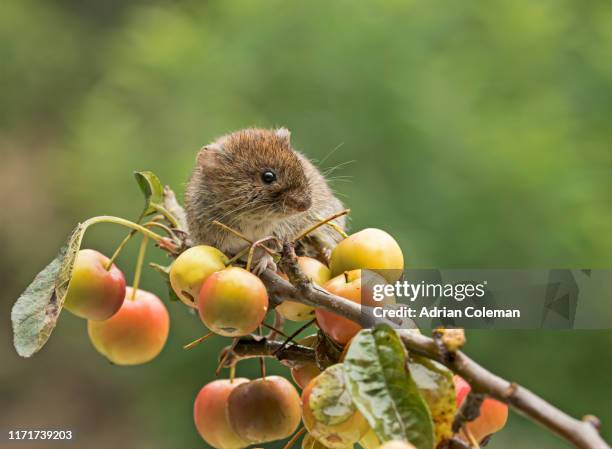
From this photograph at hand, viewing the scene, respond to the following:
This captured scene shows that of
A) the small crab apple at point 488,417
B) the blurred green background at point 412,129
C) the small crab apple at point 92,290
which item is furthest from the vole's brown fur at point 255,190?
the blurred green background at point 412,129

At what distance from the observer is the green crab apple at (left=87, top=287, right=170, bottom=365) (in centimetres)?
92

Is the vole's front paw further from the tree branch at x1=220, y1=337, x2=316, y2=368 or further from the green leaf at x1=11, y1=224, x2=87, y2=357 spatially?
the green leaf at x1=11, y1=224, x2=87, y2=357

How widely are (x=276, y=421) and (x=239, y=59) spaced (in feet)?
8.47

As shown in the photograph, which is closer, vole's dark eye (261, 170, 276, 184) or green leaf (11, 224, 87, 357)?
green leaf (11, 224, 87, 357)

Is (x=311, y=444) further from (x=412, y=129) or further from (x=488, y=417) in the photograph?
(x=412, y=129)

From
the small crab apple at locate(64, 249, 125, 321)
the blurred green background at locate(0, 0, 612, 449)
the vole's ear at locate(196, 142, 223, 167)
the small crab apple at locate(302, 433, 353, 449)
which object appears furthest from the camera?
the blurred green background at locate(0, 0, 612, 449)

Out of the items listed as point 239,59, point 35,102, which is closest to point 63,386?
point 35,102

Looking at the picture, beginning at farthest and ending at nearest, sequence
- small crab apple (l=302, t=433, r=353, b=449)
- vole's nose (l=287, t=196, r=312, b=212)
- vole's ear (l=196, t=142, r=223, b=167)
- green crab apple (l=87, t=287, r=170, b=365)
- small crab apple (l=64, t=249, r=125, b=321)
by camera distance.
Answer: vole's ear (l=196, t=142, r=223, b=167)
vole's nose (l=287, t=196, r=312, b=212)
green crab apple (l=87, t=287, r=170, b=365)
small crab apple (l=64, t=249, r=125, b=321)
small crab apple (l=302, t=433, r=353, b=449)

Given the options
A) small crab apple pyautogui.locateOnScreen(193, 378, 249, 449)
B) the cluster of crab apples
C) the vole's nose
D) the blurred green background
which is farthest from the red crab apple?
the blurred green background

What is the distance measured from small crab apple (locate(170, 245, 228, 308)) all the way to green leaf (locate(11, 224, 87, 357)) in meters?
0.10

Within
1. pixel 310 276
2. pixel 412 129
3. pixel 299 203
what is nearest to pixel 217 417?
pixel 310 276

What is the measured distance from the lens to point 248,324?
0.65 m

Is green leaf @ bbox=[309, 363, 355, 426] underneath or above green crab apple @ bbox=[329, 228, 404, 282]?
underneath

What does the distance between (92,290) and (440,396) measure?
405mm
